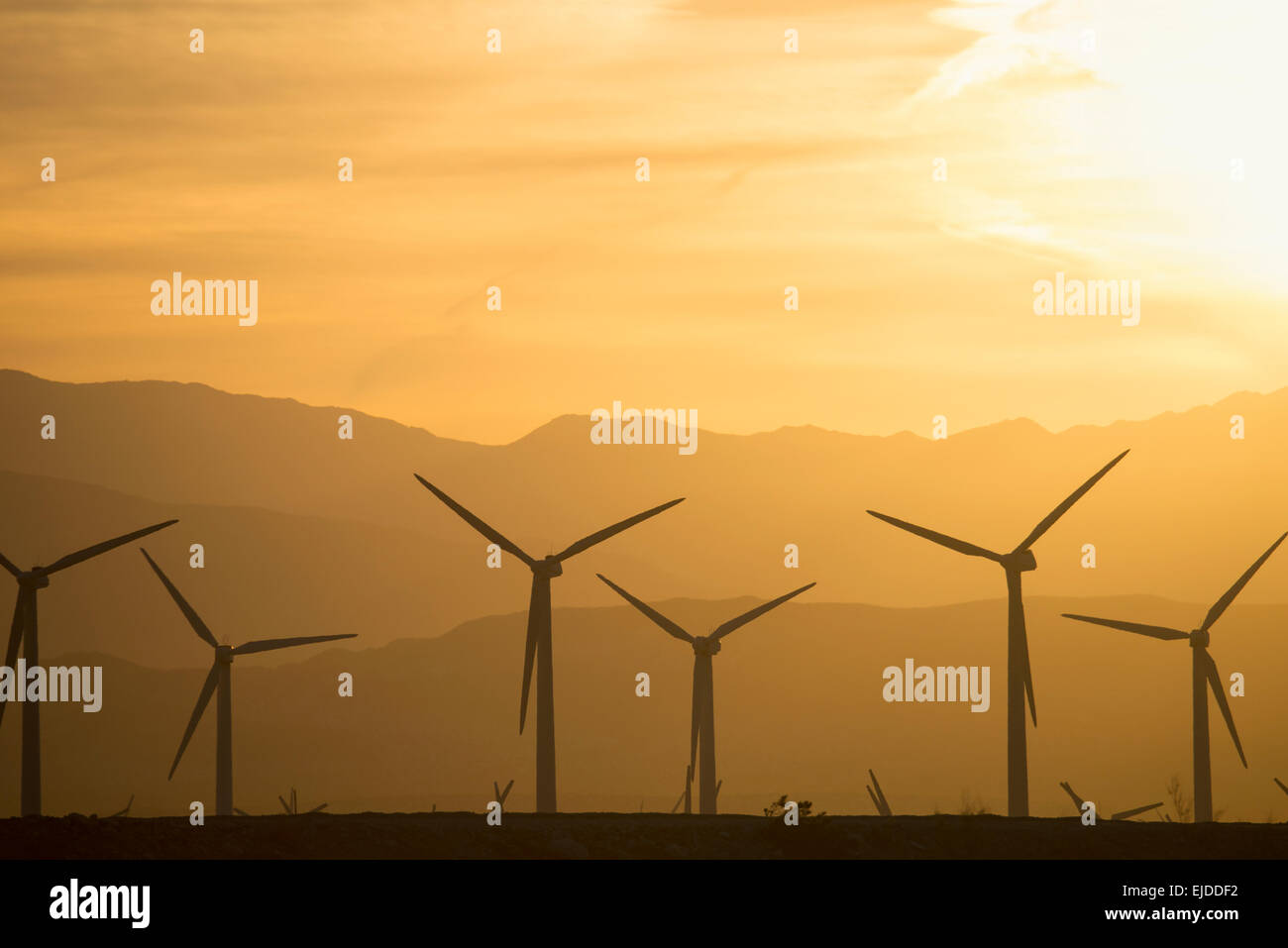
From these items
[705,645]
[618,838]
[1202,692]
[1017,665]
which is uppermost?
[705,645]

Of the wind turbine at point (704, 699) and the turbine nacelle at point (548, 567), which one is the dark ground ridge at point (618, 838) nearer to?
the wind turbine at point (704, 699)

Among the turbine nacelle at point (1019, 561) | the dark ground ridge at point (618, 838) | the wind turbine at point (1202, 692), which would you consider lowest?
the dark ground ridge at point (618, 838)

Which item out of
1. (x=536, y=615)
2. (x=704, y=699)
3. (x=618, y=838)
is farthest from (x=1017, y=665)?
(x=618, y=838)

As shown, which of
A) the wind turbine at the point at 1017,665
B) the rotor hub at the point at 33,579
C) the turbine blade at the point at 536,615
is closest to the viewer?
the wind turbine at the point at 1017,665

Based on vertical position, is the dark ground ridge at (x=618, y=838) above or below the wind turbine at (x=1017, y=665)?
below

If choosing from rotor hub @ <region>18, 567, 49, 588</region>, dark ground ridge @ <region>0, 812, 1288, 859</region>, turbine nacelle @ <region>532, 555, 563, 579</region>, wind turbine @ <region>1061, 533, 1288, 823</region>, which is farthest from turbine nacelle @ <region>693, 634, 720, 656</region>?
rotor hub @ <region>18, 567, 49, 588</region>

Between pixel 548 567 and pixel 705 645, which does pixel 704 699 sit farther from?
pixel 548 567

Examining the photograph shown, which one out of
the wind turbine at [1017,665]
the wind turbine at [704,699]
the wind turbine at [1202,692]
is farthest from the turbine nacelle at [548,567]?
the wind turbine at [1202,692]

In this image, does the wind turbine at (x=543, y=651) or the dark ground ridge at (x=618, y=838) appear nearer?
the dark ground ridge at (x=618, y=838)

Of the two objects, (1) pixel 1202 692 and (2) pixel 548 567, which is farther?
(1) pixel 1202 692

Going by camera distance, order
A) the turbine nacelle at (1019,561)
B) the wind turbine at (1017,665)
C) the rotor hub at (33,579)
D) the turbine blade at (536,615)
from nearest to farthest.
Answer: the wind turbine at (1017,665) < the turbine blade at (536,615) < the turbine nacelle at (1019,561) < the rotor hub at (33,579)
